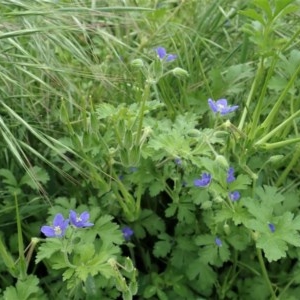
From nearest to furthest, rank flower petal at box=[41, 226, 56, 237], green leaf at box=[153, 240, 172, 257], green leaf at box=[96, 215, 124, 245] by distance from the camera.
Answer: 1. flower petal at box=[41, 226, 56, 237]
2. green leaf at box=[96, 215, 124, 245]
3. green leaf at box=[153, 240, 172, 257]

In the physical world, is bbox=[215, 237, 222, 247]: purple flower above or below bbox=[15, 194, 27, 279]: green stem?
below

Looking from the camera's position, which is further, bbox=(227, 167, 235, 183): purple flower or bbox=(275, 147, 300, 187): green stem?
bbox=(275, 147, 300, 187): green stem

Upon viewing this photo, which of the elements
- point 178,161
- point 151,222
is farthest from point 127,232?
point 178,161

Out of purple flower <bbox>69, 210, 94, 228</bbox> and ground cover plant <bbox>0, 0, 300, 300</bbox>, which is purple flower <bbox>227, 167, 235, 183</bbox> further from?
purple flower <bbox>69, 210, 94, 228</bbox>

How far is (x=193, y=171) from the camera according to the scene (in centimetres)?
144

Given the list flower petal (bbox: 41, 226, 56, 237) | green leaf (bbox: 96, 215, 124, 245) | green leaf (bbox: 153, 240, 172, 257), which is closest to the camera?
flower petal (bbox: 41, 226, 56, 237)

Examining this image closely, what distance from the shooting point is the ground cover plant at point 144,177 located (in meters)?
1.33

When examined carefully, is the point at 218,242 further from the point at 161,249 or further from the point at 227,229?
the point at 161,249

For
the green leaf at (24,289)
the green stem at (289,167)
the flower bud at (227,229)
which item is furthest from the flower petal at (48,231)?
the green stem at (289,167)

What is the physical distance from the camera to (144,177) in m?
1.44

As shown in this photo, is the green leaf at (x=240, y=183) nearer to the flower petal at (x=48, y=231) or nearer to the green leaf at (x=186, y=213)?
the green leaf at (x=186, y=213)

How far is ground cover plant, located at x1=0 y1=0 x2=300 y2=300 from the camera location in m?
1.33

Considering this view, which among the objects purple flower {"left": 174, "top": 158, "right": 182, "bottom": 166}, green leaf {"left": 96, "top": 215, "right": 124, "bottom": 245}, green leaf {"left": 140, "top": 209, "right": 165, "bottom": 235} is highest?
purple flower {"left": 174, "top": 158, "right": 182, "bottom": 166}

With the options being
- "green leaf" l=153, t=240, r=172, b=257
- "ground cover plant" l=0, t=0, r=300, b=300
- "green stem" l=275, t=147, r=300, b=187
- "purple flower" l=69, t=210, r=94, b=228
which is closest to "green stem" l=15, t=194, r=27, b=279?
"ground cover plant" l=0, t=0, r=300, b=300
